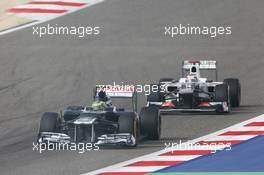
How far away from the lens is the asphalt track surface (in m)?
23.5

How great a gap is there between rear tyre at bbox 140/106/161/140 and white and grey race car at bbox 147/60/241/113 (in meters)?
4.05

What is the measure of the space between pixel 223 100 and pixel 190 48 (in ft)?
33.9

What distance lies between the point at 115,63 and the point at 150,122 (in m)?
11.9

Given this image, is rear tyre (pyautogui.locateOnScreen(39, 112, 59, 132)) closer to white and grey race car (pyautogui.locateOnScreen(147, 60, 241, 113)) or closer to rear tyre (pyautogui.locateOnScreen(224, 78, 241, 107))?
white and grey race car (pyautogui.locateOnScreen(147, 60, 241, 113))

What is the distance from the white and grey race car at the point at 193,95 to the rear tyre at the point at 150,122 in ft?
13.3

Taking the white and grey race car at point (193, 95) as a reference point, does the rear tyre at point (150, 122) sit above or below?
below

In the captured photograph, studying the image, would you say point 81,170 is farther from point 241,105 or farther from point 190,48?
point 190,48

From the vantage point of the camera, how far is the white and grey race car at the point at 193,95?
93.2ft

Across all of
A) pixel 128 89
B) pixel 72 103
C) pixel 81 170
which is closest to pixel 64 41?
pixel 72 103

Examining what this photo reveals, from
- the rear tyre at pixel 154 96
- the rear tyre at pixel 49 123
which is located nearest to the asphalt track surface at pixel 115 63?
the rear tyre at pixel 49 123

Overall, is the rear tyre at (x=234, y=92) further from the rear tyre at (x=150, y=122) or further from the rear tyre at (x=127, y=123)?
the rear tyre at (x=127, y=123)

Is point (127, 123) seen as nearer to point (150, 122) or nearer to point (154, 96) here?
point (150, 122)

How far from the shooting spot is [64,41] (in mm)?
39531

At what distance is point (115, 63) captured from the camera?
36.1 meters
